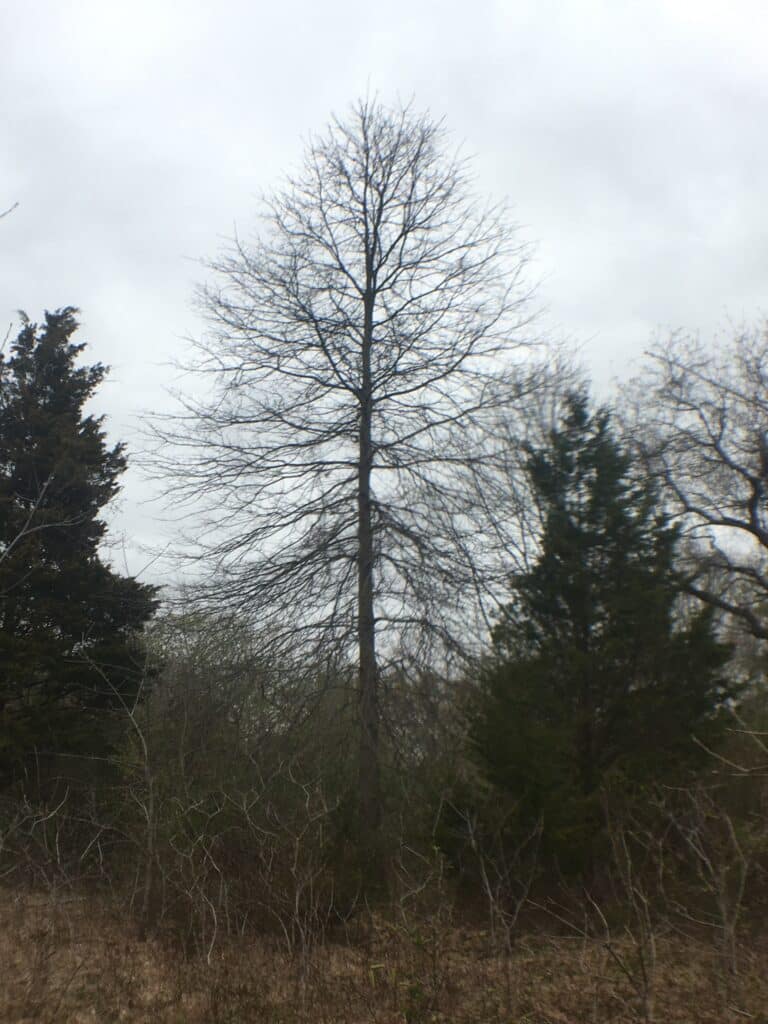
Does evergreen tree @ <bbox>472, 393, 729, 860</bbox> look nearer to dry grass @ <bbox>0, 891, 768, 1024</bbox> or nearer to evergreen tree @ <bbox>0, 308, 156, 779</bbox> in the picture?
dry grass @ <bbox>0, 891, 768, 1024</bbox>

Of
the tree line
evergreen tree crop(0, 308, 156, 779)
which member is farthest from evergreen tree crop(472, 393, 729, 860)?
evergreen tree crop(0, 308, 156, 779)

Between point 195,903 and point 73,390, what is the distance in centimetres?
1316

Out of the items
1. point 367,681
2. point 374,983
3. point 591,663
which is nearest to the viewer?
Answer: point 374,983

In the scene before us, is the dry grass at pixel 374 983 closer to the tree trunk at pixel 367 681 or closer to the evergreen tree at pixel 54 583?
the tree trunk at pixel 367 681

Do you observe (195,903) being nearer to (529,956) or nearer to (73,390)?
(529,956)

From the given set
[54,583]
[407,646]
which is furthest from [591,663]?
[54,583]

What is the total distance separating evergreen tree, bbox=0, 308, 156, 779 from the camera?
675 inches

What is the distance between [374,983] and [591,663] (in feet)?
18.0

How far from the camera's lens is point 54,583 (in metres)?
18.0

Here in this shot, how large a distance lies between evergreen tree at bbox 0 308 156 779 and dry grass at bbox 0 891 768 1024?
7.82 m

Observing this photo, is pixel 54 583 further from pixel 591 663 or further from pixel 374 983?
pixel 374 983

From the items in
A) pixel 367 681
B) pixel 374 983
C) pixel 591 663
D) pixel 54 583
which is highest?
pixel 54 583

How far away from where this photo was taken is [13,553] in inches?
690

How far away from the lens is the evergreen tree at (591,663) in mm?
10969
